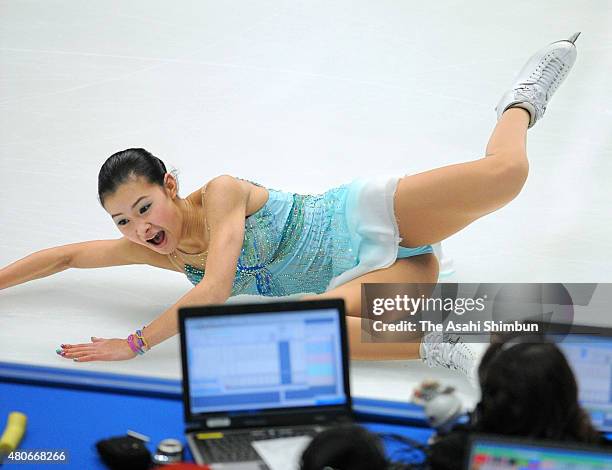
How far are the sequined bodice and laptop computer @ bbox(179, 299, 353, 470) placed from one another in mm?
907

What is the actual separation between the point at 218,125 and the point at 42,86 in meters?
0.81

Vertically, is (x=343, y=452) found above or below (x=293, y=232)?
below

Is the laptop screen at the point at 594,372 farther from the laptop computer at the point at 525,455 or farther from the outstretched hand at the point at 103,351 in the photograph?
the outstretched hand at the point at 103,351

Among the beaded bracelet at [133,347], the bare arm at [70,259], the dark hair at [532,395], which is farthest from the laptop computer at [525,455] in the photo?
the bare arm at [70,259]

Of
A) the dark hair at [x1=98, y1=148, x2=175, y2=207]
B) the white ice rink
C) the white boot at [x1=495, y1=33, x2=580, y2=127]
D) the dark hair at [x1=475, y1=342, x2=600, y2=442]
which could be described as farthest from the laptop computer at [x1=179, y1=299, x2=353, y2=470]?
the white boot at [x1=495, y1=33, x2=580, y2=127]

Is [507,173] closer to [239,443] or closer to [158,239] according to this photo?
[158,239]


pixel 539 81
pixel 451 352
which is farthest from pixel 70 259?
pixel 539 81

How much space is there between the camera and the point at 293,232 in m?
2.70

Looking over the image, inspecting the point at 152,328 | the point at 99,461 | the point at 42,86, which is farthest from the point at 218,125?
the point at 99,461

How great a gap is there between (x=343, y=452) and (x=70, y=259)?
5.12 feet

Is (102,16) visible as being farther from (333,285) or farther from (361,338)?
(361,338)

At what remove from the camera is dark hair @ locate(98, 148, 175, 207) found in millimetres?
2439

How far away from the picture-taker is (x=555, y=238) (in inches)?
121

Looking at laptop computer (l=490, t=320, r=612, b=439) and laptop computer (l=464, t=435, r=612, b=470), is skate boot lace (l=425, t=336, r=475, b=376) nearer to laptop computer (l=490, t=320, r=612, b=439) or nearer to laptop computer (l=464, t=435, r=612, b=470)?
laptop computer (l=490, t=320, r=612, b=439)
